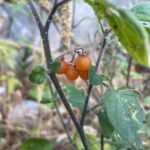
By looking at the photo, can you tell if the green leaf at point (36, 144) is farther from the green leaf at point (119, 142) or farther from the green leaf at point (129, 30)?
the green leaf at point (129, 30)

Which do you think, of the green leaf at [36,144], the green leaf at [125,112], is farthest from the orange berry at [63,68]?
the green leaf at [36,144]

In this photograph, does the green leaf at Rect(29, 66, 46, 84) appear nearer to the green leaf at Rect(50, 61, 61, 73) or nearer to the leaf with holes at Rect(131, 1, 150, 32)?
the green leaf at Rect(50, 61, 61, 73)

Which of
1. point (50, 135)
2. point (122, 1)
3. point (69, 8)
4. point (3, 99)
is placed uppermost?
point (69, 8)

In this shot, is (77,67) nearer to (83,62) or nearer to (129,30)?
(83,62)

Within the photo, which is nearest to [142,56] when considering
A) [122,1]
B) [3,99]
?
[122,1]

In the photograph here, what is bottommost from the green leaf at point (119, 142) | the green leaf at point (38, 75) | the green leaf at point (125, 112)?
the green leaf at point (119, 142)

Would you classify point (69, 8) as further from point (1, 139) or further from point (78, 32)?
point (78, 32)

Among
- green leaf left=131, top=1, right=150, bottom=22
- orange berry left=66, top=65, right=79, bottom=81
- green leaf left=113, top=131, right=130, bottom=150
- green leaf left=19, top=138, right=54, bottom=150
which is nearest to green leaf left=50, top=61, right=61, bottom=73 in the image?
orange berry left=66, top=65, right=79, bottom=81
